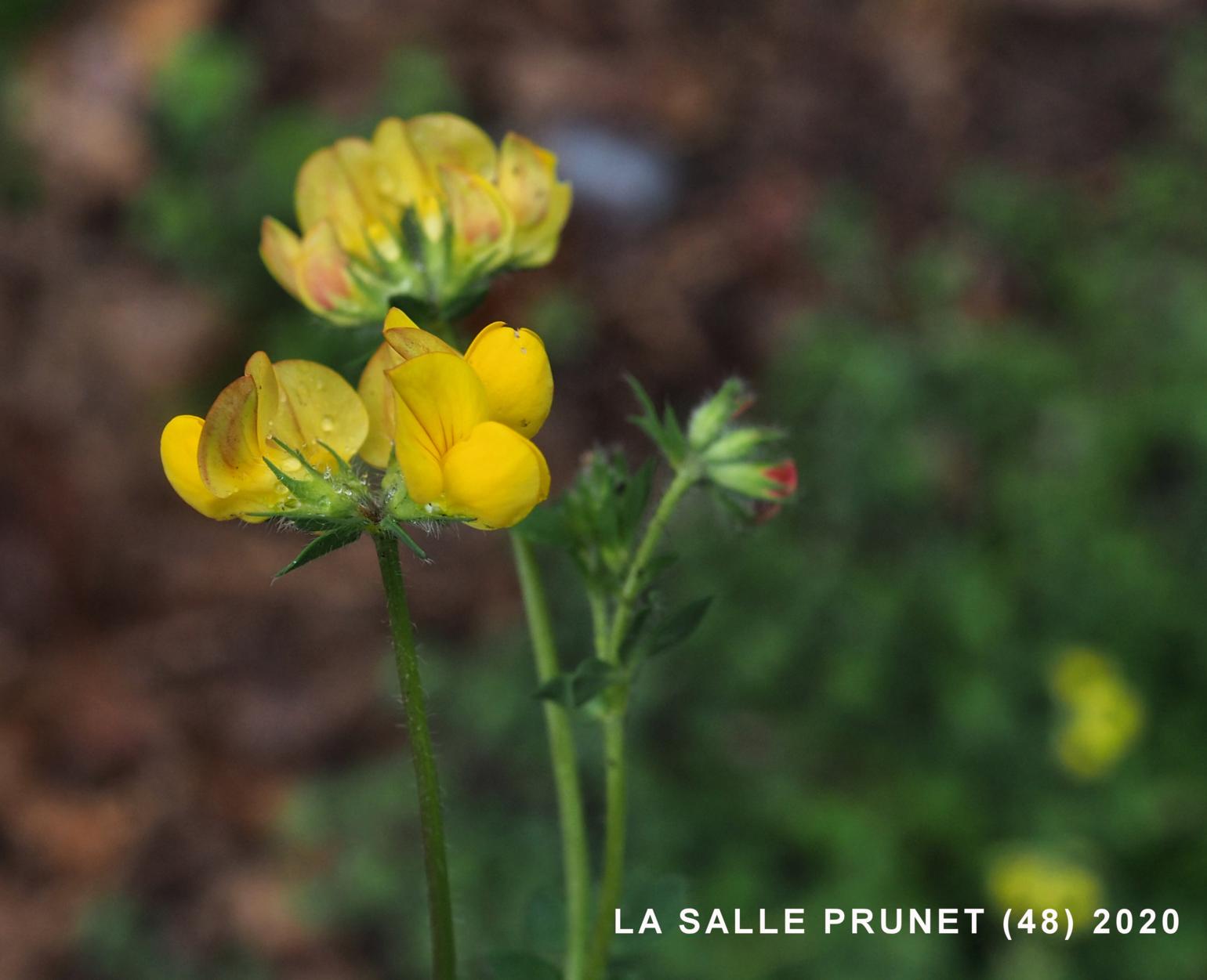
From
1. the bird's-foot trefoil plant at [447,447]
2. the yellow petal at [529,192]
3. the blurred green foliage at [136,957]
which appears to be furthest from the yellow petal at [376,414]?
the blurred green foliage at [136,957]

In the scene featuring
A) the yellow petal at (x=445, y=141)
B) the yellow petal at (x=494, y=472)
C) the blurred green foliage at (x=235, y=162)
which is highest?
the blurred green foliage at (x=235, y=162)

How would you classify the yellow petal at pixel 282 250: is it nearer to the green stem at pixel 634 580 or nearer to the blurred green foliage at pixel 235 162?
the green stem at pixel 634 580

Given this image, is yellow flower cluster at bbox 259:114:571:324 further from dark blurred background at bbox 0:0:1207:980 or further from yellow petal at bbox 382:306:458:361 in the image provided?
dark blurred background at bbox 0:0:1207:980

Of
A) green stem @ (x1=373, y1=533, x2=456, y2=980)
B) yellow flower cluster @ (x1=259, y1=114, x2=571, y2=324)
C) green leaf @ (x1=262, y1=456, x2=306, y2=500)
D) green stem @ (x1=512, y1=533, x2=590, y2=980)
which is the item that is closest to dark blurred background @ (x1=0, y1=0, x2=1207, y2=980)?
Answer: green stem @ (x1=512, y1=533, x2=590, y2=980)

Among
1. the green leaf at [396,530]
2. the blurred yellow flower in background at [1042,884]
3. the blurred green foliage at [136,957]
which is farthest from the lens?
the blurred green foliage at [136,957]

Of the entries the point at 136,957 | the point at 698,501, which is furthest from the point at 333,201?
the point at 136,957

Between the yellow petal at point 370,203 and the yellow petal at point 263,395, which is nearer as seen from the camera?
the yellow petal at point 263,395
